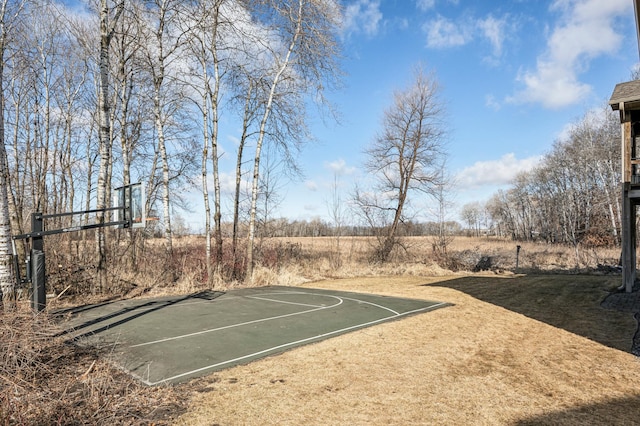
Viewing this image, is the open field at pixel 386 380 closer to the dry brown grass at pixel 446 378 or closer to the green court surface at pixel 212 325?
the dry brown grass at pixel 446 378

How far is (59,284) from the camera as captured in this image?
8867 millimetres

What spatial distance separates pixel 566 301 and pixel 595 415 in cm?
659

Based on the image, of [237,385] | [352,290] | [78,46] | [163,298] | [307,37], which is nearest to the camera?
[237,385]

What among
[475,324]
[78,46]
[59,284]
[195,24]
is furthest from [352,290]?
[78,46]

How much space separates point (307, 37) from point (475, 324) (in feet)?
32.4

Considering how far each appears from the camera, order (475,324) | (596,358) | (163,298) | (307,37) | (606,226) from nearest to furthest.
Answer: (596,358) → (475,324) → (163,298) → (307,37) → (606,226)

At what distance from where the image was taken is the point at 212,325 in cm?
626

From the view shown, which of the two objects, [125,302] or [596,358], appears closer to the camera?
[596,358]

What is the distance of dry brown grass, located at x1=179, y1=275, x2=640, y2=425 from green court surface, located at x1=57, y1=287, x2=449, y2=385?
43 cm

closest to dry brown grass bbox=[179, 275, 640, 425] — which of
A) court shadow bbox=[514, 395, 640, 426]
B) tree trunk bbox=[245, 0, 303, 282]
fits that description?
court shadow bbox=[514, 395, 640, 426]

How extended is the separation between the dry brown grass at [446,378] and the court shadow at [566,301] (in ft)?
0.21

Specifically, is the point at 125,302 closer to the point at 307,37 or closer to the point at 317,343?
the point at 317,343

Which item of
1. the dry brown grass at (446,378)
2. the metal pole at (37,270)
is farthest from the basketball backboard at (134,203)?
the dry brown grass at (446,378)

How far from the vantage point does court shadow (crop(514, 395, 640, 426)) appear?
9.69 feet
